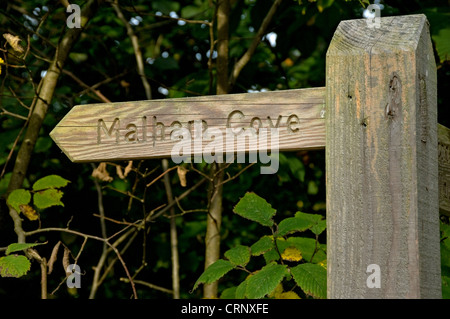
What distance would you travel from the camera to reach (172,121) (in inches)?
59.9

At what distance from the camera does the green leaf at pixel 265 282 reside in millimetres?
1592

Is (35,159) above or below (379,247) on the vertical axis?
above

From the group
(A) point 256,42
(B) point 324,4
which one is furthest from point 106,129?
(A) point 256,42

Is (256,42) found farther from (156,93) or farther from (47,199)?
(47,199)

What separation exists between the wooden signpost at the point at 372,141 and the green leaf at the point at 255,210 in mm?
478

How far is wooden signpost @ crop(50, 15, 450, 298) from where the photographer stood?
4.13ft

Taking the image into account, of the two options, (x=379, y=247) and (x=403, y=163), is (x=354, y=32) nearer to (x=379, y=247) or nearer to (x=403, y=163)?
(x=403, y=163)

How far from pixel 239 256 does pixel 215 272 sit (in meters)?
0.10

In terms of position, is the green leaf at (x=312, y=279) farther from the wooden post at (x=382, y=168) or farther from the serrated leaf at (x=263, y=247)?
the wooden post at (x=382, y=168)

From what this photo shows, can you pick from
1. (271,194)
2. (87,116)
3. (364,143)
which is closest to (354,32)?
(364,143)

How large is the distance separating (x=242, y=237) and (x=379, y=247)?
7.43 ft

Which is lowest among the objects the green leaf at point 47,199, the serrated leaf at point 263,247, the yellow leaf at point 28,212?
the serrated leaf at point 263,247

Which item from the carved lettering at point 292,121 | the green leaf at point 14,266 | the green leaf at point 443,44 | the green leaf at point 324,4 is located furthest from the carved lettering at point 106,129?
the green leaf at point 443,44

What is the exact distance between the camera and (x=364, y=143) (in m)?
1.30
